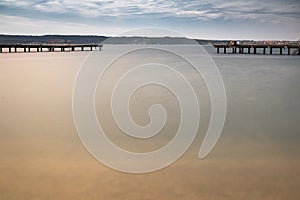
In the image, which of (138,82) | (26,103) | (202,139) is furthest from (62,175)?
(138,82)

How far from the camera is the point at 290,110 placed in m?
11.0

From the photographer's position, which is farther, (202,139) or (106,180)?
(202,139)

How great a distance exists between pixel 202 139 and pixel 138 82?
433 inches

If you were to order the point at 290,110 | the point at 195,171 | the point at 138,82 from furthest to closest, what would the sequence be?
the point at 138,82, the point at 290,110, the point at 195,171

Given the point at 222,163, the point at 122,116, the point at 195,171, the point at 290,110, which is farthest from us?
the point at 290,110

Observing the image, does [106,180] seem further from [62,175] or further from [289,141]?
[289,141]

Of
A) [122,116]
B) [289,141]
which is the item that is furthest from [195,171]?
[122,116]

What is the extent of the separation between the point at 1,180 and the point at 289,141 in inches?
240

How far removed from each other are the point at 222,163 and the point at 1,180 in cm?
383

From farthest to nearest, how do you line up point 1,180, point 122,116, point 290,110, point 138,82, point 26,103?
point 138,82 → point 26,103 → point 290,110 → point 122,116 → point 1,180

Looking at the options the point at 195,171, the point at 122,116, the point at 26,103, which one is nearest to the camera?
the point at 195,171

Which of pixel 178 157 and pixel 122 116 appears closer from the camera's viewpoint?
pixel 178 157

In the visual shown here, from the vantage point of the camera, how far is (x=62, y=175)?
206 inches

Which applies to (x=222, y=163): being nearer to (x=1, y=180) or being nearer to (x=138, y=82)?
(x=1, y=180)
